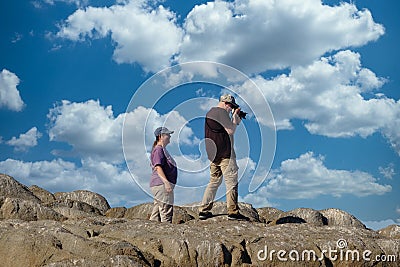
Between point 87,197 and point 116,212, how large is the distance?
282cm

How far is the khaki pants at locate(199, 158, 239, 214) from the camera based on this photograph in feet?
44.7

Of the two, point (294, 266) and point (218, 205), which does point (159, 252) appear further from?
point (218, 205)

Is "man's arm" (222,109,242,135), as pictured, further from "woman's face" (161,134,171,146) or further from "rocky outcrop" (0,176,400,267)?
"rocky outcrop" (0,176,400,267)

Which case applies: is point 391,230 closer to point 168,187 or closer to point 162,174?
point 168,187

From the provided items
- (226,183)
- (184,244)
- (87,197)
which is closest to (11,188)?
(87,197)

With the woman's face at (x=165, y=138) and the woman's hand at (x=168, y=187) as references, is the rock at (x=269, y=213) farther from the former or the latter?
the woman's face at (x=165, y=138)

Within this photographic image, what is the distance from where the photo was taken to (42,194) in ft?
74.5

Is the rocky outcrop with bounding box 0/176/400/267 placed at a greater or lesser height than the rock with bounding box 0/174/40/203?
lesser

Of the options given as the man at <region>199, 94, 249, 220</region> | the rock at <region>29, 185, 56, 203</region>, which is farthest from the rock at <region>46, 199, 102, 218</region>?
the man at <region>199, 94, 249, 220</region>

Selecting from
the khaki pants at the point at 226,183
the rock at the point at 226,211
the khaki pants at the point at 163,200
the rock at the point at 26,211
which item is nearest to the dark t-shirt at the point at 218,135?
the khaki pants at the point at 226,183

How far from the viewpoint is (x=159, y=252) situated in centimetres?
983

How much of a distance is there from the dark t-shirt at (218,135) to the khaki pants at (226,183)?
0.19 m

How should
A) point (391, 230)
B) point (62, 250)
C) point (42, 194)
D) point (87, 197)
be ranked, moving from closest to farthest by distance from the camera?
1. point (62, 250)
2. point (391, 230)
3. point (42, 194)
4. point (87, 197)

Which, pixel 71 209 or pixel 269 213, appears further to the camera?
pixel 269 213
